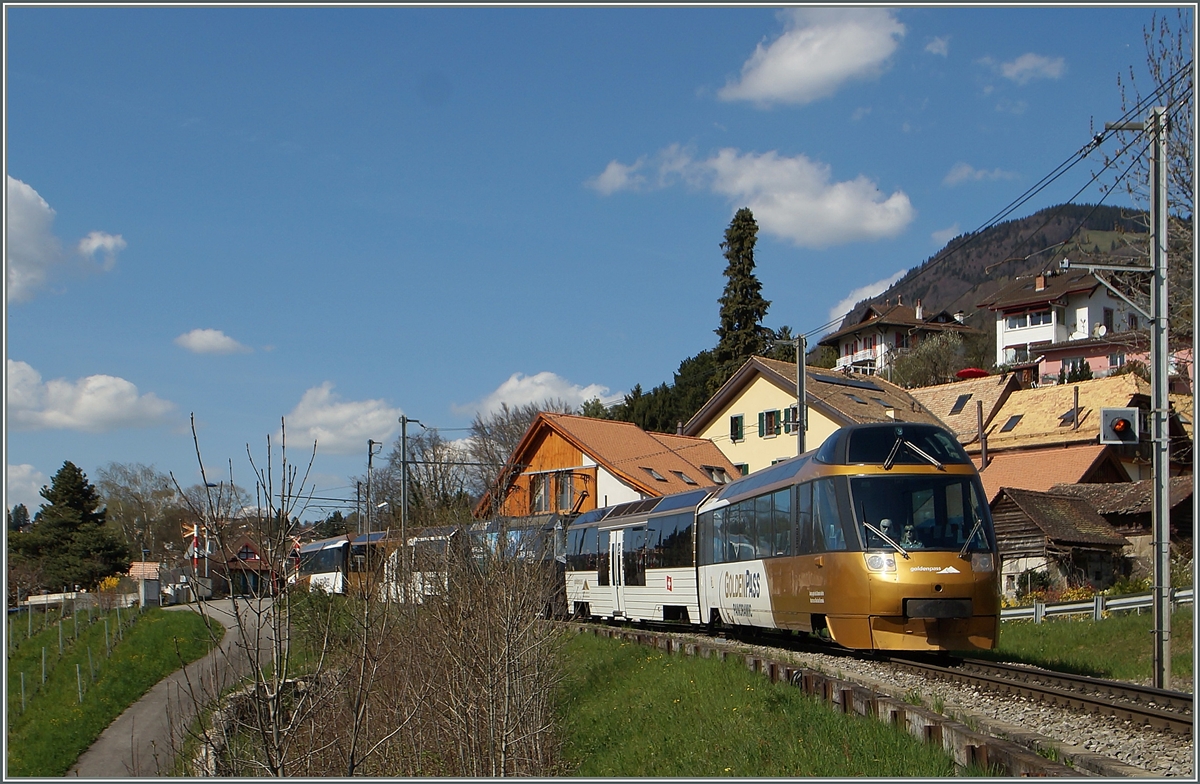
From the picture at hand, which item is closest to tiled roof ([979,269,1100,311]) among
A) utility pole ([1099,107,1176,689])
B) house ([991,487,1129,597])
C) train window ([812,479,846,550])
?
house ([991,487,1129,597])

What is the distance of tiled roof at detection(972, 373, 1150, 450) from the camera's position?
43853 millimetres

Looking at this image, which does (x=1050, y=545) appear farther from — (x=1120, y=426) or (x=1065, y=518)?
(x=1120, y=426)

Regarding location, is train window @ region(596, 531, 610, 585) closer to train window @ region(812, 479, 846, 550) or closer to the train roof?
the train roof

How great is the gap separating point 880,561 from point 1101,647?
783 centimetres

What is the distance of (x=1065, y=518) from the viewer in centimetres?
3381

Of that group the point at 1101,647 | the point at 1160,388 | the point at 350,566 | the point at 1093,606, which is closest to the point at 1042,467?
the point at 1093,606

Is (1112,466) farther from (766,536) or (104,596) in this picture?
(104,596)

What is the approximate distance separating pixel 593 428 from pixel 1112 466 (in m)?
22.3

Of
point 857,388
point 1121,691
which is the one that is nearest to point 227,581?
point 1121,691

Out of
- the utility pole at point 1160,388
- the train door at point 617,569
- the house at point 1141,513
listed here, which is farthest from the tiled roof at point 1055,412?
the utility pole at point 1160,388

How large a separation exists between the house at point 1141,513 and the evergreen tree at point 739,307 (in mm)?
32373

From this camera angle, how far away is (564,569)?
32.0m

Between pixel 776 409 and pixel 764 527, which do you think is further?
pixel 776 409

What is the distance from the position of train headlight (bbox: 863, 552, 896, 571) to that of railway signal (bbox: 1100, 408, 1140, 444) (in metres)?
4.51
